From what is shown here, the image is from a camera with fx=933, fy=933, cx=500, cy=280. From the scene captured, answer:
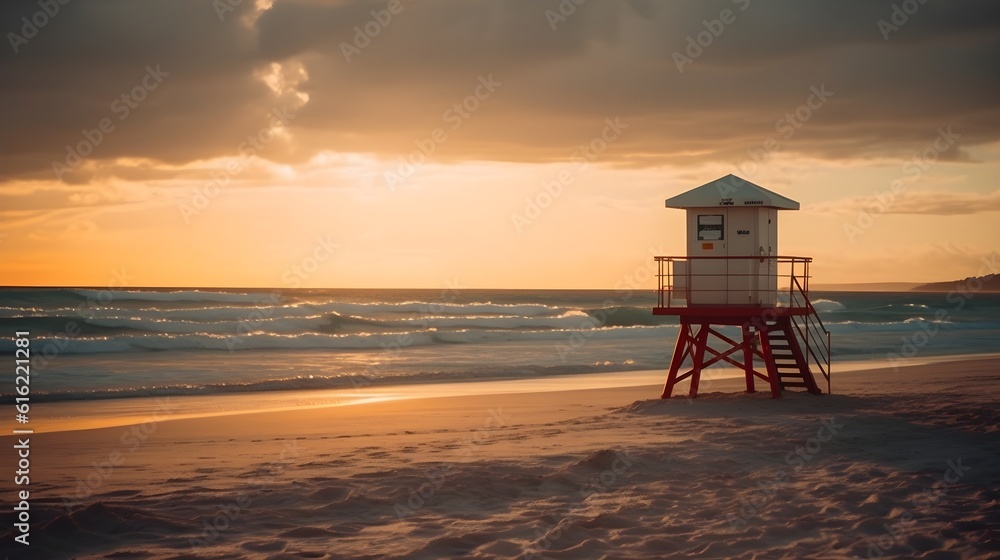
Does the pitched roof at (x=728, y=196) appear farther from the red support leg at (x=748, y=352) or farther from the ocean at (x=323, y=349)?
the ocean at (x=323, y=349)

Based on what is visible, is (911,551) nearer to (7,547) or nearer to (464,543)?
(464,543)

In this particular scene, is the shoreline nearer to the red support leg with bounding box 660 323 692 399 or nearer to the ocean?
the ocean

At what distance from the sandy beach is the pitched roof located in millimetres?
3604

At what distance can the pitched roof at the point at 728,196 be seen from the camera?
16.4 m

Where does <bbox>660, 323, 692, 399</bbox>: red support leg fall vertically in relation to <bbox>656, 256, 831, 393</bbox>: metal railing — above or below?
below

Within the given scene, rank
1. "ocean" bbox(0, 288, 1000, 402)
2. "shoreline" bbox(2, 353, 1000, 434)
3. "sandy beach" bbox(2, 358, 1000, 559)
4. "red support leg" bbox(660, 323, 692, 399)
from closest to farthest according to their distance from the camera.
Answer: "sandy beach" bbox(2, 358, 1000, 559)
"shoreline" bbox(2, 353, 1000, 434)
"red support leg" bbox(660, 323, 692, 399)
"ocean" bbox(0, 288, 1000, 402)

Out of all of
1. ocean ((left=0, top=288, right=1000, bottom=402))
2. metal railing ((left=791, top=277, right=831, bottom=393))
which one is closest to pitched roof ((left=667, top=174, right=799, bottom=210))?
metal railing ((left=791, top=277, right=831, bottom=393))

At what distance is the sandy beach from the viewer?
8.10m

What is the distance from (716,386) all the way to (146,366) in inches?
646

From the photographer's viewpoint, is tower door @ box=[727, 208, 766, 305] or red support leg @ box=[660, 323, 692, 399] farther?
red support leg @ box=[660, 323, 692, 399]

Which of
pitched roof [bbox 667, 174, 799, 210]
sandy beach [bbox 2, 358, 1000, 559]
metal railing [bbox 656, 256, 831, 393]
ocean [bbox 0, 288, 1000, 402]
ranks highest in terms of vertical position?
pitched roof [bbox 667, 174, 799, 210]

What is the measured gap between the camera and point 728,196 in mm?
16594

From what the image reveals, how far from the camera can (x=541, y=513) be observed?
909cm

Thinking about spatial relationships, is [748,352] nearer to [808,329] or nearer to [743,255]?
[743,255]
